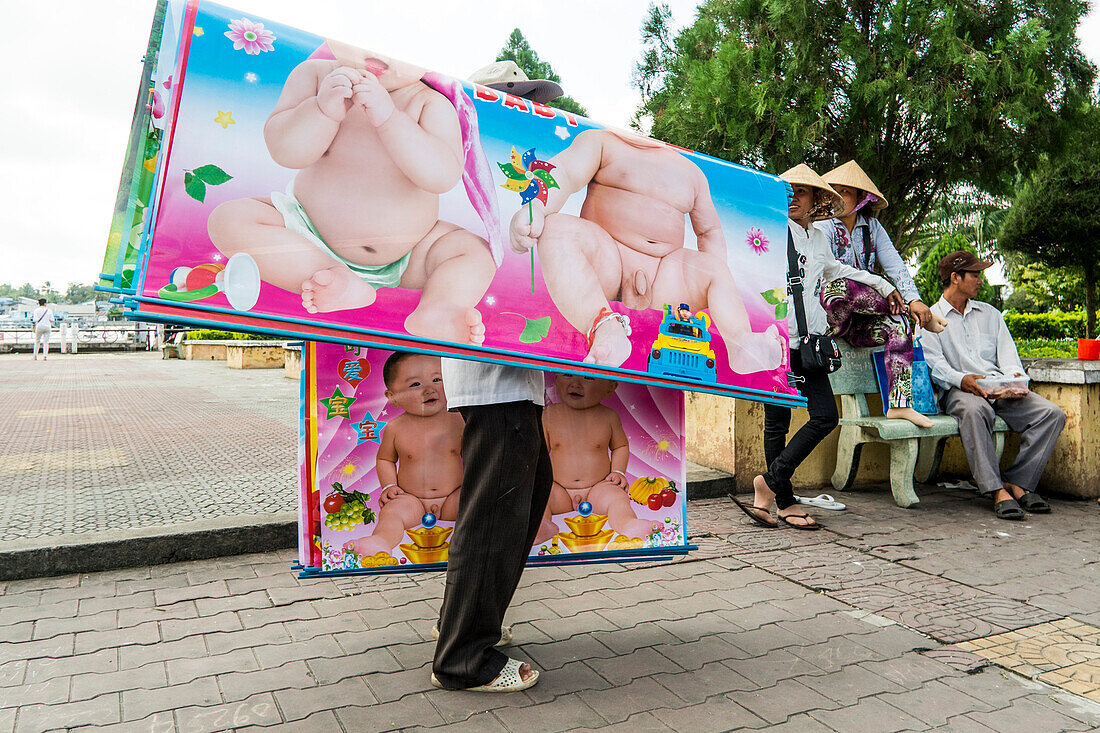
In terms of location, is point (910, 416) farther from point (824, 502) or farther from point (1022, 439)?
point (1022, 439)

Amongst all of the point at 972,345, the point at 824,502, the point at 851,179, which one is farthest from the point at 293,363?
the point at 972,345

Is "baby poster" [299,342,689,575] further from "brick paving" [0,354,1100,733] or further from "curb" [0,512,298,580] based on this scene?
"curb" [0,512,298,580]

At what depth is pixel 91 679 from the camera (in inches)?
109

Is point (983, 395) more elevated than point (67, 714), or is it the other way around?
point (983, 395)

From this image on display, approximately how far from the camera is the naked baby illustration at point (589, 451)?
315cm

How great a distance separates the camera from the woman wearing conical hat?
191 inches

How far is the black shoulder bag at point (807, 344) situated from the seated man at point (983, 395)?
154cm

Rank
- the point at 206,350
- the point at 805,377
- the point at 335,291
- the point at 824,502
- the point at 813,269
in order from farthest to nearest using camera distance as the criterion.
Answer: the point at 206,350, the point at 824,502, the point at 805,377, the point at 813,269, the point at 335,291

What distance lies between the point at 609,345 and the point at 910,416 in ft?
12.4

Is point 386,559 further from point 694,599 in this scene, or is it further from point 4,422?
point 4,422

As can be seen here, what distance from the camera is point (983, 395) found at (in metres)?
5.79

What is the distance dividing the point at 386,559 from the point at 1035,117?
9.73 metres

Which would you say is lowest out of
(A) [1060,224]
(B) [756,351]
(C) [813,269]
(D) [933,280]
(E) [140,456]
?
(E) [140,456]

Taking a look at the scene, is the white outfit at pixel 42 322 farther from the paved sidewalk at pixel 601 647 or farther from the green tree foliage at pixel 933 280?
the green tree foliage at pixel 933 280
